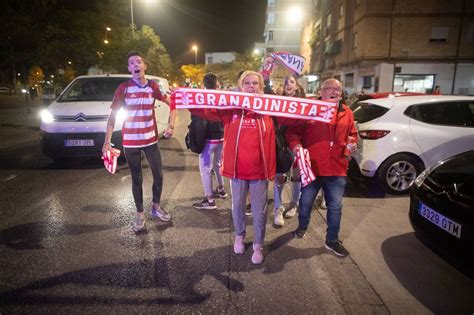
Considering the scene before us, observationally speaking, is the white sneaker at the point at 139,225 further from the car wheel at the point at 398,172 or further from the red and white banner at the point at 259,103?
the car wheel at the point at 398,172

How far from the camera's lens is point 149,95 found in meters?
4.00

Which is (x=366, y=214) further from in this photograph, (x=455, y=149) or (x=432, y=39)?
(x=432, y=39)

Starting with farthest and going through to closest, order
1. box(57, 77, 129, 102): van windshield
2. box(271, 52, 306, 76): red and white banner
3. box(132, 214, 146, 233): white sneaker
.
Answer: box(57, 77, 129, 102): van windshield → box(271, 52, 306, 76): red and white banner → box(132, 214, 146, 233): white sneaker

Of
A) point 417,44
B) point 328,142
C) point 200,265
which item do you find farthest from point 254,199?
point 417,44

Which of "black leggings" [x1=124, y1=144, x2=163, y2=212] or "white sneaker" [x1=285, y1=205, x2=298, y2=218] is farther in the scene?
"white sneaker" [x1=285, y1=205, x2=298, y2=218]

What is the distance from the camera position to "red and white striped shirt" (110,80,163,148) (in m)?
3.92

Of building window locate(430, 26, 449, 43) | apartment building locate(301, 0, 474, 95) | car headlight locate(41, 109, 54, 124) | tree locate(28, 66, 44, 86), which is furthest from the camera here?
tree locate(28, 66, 44, 86)

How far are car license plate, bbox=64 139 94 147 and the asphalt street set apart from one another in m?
1.47

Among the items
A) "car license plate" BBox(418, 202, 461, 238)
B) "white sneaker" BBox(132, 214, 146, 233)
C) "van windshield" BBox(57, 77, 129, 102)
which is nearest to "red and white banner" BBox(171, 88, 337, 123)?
"car license plate" BBox(418, 202, 461, 238)

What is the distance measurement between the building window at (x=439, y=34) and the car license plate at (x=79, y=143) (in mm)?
24290

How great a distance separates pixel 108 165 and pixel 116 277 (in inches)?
55.6

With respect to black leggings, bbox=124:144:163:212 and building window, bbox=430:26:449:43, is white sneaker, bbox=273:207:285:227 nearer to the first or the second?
black leggings, bbox=124:144:163:212

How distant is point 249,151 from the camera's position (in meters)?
3.12

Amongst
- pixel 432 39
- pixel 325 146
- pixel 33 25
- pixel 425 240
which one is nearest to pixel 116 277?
pixel 325 146
